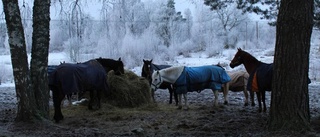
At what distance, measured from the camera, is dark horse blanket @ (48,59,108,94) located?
9.32 meters

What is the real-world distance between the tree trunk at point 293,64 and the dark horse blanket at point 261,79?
3.40m

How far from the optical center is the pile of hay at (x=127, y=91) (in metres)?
12.3

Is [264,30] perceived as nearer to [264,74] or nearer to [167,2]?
[167,2]

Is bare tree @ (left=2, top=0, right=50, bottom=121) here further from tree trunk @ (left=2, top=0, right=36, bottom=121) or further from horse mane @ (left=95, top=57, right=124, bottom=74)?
horse mane @ (left=95, top=57, right=124, bottom=74)

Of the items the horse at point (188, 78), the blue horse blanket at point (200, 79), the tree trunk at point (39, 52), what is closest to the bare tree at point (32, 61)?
the tree trunk at point (39, 52)

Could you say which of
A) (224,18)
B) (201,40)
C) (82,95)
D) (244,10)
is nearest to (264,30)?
(224,18)

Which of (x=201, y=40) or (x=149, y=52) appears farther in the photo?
(x=201, y=40)

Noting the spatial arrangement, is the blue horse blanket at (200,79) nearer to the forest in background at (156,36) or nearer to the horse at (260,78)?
the horse at (260,78)

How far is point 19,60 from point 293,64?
5.42 m

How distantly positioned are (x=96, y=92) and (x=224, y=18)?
49.6 m

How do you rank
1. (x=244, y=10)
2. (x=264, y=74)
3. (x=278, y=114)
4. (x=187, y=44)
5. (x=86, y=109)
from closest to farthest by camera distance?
(x=278, y=114), (x=264, y=74), (x=86, y=109), (x=244, y=10), (x=187, y=44)

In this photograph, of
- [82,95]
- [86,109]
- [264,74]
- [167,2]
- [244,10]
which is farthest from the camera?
[167,2]

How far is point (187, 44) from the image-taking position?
51.8 metres

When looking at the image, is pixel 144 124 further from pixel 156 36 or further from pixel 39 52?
pixel 156 36
